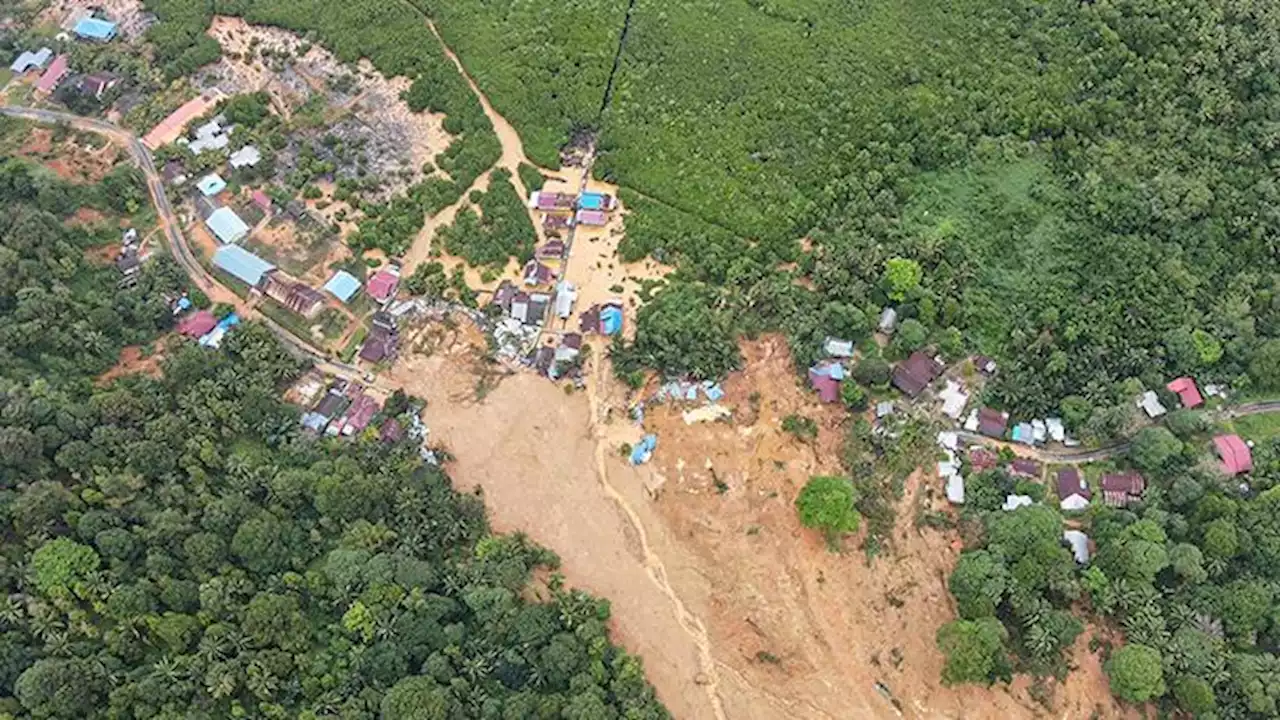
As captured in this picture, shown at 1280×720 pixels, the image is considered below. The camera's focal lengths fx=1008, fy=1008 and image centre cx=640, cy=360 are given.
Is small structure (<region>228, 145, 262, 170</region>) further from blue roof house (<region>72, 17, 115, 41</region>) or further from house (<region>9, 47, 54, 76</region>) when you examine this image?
house (<region>9, 47, 54, 76</region>)

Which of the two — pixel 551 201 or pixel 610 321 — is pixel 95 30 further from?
pixel 610 321

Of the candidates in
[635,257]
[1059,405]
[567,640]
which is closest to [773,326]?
[635,257]

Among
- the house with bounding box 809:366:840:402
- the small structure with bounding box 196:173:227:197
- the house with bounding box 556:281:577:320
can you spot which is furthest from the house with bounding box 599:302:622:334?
the small structure with bounding box 196:173:227:197

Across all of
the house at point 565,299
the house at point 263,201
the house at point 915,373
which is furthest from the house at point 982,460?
the house at point 263,201

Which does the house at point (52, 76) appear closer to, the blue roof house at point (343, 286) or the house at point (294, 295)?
the house at point (294, 295)

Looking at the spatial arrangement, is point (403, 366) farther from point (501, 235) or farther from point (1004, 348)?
point (1004, 348)

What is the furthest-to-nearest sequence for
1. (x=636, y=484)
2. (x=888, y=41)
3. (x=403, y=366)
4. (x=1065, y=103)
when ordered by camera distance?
1. (x=888, y=41)
2. (x=1065, y=103)
3. (x=403, y=366)
4. (x=636, y=484)

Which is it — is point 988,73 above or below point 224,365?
above
